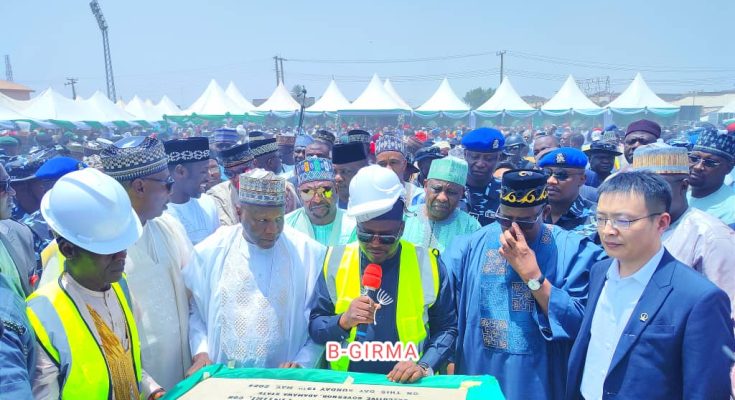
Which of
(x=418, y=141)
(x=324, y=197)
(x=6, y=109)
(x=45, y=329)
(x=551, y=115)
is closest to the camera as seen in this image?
(x=45, y=329)

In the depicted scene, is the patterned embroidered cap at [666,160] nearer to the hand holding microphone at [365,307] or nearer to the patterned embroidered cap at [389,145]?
the hand holding microphone at [365,307]

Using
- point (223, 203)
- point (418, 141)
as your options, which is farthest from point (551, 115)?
point (223, 203)

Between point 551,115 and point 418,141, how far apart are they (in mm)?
22676

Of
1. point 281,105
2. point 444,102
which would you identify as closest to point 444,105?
point 444,102

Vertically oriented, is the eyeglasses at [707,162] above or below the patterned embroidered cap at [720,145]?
below

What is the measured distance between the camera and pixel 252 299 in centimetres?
275

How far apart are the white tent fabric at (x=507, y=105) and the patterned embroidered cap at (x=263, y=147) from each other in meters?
24.0

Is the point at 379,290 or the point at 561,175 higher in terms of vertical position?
the point at 561,175

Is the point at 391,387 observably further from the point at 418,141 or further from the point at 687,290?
the point at 418,141

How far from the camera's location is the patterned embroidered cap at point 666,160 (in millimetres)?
3316

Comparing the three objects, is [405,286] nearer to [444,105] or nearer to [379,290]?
[379,290]

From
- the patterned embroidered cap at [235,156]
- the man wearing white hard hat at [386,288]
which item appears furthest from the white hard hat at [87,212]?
the patterned embroidered cap at [235,156]

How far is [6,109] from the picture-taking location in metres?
21.6

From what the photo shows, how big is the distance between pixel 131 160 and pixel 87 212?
44.3 inches
